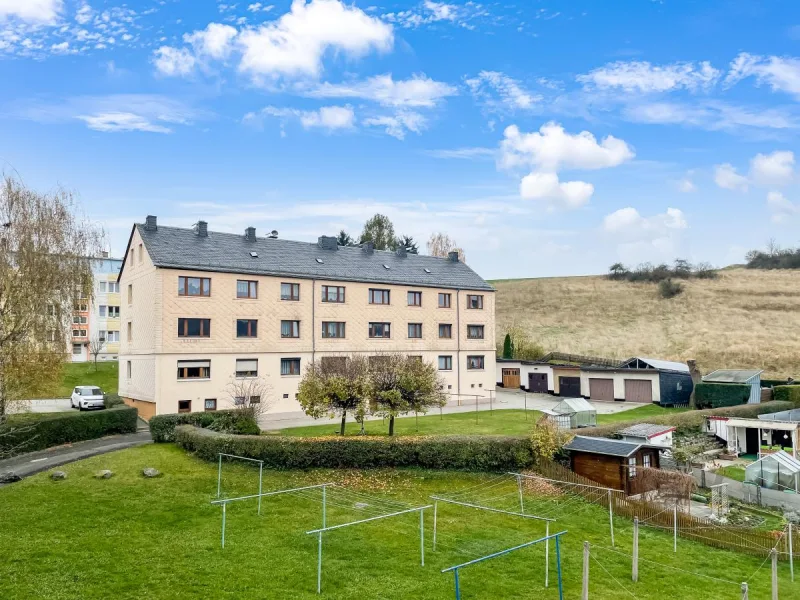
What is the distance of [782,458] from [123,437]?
3292cm

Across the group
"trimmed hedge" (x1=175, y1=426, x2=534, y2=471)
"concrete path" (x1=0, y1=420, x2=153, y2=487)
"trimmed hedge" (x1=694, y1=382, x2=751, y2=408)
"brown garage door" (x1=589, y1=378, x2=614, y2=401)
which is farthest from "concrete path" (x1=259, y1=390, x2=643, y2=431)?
"trimmed hedge" (x1=175, y1=426, x2=534, y2=471)

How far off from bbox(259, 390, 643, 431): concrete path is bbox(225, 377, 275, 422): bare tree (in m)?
1.00

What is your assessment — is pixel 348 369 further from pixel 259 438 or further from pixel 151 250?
pixel 151 250

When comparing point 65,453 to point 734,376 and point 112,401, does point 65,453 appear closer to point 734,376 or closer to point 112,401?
point 112,401

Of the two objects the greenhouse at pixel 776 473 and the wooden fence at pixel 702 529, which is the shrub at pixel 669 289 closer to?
the greenhouse at pixel 776 473

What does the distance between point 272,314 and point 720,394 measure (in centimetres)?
3542

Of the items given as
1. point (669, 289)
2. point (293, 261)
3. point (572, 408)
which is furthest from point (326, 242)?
point (669, 289)

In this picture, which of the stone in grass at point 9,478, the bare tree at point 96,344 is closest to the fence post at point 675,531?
the stone in grass at point 9,478

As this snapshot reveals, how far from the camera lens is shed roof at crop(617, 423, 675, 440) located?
3109cm

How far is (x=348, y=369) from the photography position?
3133cm

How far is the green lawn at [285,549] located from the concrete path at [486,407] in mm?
14253

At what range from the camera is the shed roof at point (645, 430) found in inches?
1224

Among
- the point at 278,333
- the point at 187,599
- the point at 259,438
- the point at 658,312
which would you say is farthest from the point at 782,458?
the point at 658,312

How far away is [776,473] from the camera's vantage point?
1042 inches
